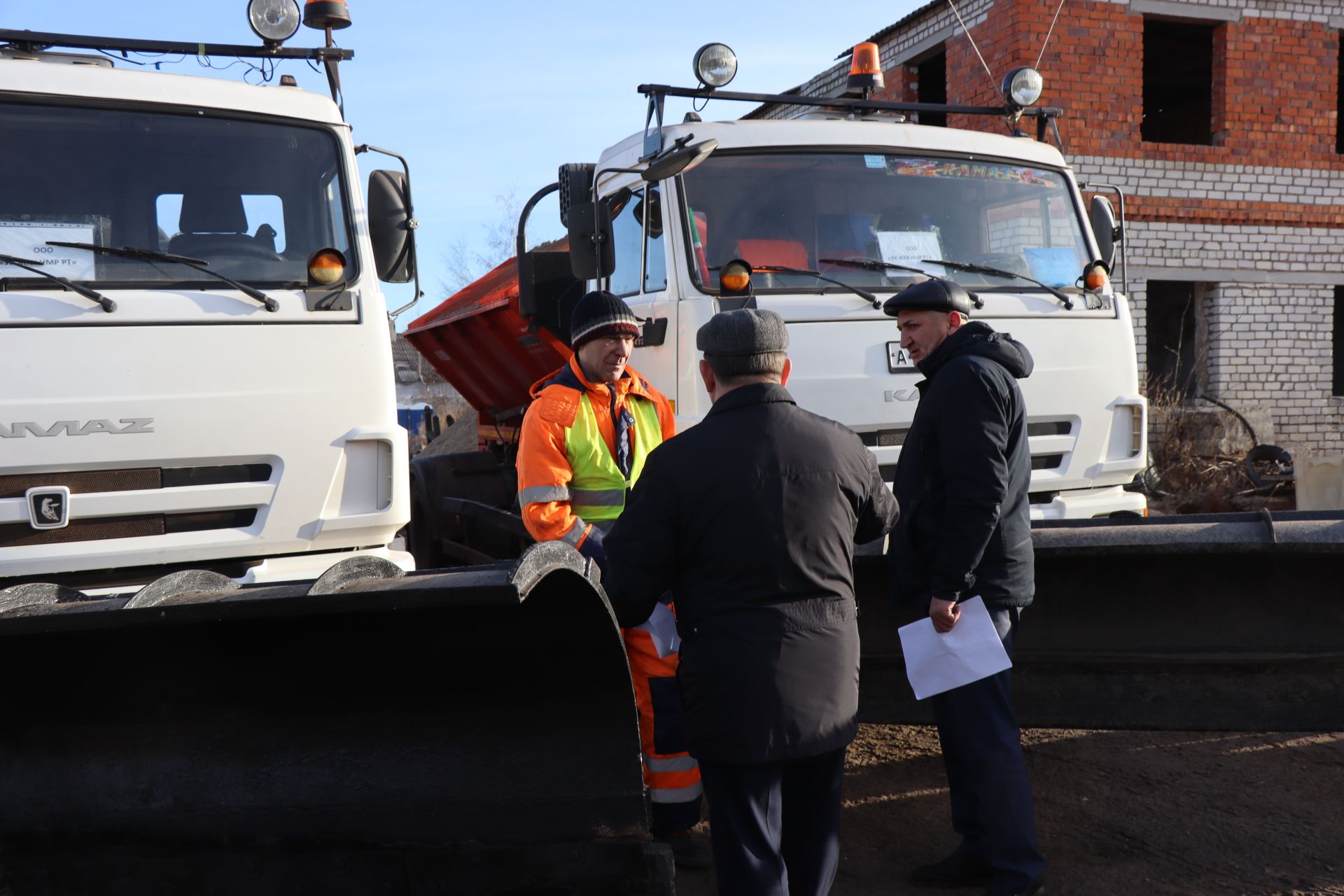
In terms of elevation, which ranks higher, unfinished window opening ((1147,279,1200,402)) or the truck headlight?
unfinished window opening ((1147,279,1200,402))

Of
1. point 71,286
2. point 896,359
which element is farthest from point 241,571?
point 896,359

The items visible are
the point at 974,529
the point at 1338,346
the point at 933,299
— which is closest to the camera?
the point at 974,529

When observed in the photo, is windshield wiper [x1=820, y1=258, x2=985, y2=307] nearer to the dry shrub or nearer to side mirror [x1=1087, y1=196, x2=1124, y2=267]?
side mirror [x1=1087, y1=196, x2=1124, y2=267]

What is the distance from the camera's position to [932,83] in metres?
14.8

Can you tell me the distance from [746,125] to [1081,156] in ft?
26.8

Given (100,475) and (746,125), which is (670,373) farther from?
(100,475)

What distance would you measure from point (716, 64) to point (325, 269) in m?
2.36

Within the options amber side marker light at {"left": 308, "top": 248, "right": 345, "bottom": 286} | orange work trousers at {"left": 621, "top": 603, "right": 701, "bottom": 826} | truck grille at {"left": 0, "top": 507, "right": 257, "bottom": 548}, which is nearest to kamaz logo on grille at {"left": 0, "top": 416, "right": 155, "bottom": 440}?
truck grille at {"left": 0, "top": 507, "right": 257, "bottom": 548}

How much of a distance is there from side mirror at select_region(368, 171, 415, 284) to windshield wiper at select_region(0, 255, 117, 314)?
3.26ft

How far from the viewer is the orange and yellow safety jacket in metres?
3.47

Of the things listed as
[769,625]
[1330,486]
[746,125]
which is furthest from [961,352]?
[1330,486]

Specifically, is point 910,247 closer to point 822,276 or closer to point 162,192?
point 822,276

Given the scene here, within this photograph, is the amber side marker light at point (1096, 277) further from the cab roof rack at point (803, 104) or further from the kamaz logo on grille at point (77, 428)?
the kamaz logo on grille at point (77, 428)

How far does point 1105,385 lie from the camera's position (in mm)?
4953
